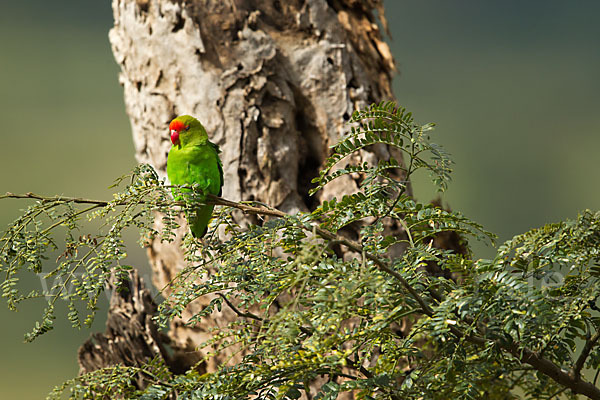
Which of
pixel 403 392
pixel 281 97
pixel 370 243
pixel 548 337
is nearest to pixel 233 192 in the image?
pixel 281 97

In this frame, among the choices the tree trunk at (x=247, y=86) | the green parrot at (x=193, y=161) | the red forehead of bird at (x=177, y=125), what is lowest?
the green parrot at (x=193, y=161)

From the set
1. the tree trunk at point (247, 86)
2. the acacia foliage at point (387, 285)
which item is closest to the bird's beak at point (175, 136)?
the acacia foliage at point (387, 285)

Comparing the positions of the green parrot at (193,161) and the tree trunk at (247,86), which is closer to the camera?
the green parrot at (193,161)

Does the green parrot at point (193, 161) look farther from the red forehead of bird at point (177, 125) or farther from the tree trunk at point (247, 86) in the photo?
the tree trunk at point (247, 86)

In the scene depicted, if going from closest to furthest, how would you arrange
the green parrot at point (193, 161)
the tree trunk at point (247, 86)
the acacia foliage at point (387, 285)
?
1. the acacia foliage at point (387, 285)
2. the green parrot at point (193, 161)
3. the tree trunk at point (247, 86)

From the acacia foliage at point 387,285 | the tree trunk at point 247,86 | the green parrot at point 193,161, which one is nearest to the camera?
the acacia foliage at point 387,285

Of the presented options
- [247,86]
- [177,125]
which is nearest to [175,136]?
[177,125]

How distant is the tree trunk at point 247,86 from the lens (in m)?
1.92

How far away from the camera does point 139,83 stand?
2.10 meters

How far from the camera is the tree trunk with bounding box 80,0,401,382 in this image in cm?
192

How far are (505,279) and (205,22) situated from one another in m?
1.53

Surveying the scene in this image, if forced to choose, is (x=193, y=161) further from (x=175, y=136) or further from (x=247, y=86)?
(x=247, y=86)

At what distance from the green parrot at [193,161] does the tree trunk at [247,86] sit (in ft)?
1.84

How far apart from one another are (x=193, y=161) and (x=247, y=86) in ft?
2.28
